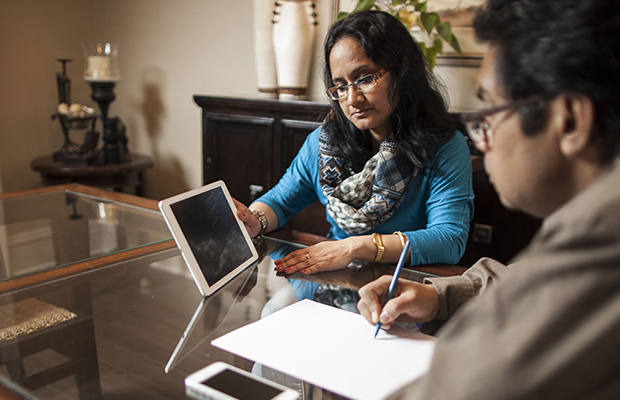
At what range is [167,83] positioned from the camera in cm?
372

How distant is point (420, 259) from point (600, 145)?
79 centimetres

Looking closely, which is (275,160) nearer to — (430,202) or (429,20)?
(429,20)

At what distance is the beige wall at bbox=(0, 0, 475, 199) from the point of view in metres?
3.38

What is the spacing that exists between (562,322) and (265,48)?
9.01 ft

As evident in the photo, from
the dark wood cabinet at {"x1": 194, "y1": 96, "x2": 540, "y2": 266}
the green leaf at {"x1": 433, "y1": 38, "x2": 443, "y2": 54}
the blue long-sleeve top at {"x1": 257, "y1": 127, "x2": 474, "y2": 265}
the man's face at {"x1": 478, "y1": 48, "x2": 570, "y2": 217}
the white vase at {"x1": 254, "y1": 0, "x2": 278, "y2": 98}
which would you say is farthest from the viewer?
the white vase at {"x1": 254, "y1": 0, "x2": 278, "y2": 98}

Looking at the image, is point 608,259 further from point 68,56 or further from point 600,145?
point 68,56

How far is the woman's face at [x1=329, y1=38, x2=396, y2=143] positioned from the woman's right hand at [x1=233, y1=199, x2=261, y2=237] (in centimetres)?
43

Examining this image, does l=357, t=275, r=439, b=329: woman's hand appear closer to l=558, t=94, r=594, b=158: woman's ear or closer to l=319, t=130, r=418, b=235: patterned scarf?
l=558, t=94, r=594, b=158: woman's ear

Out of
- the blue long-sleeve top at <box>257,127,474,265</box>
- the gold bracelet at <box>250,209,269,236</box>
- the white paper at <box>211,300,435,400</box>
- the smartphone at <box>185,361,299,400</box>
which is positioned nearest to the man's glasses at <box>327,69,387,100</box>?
the blue long-sleeve top at <box>257,127,474,265</box>

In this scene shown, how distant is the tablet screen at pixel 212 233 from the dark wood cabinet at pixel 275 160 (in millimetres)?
1014

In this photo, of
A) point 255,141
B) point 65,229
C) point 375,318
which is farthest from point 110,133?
point 375,318

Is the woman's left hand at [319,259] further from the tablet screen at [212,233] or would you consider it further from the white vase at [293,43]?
the white vase at [293,43]

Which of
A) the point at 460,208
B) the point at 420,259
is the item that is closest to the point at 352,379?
the point at 420,259

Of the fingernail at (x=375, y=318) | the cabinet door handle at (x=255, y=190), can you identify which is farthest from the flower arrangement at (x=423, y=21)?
the fingernail at (x=375, y=318)
